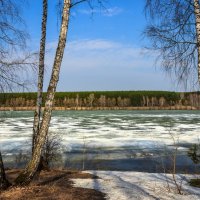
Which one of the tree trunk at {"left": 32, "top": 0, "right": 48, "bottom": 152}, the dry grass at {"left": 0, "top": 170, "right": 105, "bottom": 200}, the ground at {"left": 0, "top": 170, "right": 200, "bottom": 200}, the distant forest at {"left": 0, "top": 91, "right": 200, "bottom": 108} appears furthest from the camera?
the distant forest at {"left": 0, "top": 91, "right": 200, "bottom": 108}

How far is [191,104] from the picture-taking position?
6341 cm

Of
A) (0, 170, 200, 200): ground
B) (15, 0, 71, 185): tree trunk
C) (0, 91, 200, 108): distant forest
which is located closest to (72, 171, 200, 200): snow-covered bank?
(0, 170, 200, 200): ground

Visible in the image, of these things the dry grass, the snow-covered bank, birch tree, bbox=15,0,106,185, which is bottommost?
the snow-covered bank

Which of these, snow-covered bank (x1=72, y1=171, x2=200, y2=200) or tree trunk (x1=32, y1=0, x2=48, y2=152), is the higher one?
tree trunk (x1=32, y1=0, x2=48, y2=152)

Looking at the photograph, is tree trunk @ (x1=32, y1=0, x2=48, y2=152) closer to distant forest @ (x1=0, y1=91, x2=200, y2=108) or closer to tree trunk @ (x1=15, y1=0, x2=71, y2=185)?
tree trunk @ (x1=15, y1=0, x2=71, y2=185)

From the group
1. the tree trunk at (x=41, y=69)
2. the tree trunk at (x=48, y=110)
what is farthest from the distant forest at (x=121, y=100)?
the tree trunk at (x=48, y=110)

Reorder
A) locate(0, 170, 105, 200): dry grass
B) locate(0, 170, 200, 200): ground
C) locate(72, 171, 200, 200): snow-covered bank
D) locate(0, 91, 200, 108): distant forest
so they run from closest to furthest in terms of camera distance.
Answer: locate(0, 170, 105, 200): dry grass < locate(0, 170, 200, 200): ground < locate(72, 171, 200, 200): snow-covered bank < locate(0, 91, 200, 108): distant forest

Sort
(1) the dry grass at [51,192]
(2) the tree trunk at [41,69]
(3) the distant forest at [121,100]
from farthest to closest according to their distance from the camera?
(3) the distant forest at [121,100], (2) the tree trunk at [41,69], (1) the dry grass at [51,192]

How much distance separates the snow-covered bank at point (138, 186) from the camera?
6402 mm

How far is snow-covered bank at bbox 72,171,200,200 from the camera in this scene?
6.40 metres

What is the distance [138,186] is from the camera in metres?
7.25

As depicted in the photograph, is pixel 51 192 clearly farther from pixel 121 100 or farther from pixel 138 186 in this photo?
pixel 121 100

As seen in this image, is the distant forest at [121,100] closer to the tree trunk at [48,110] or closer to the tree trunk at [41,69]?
the tree trunk at [41,69]

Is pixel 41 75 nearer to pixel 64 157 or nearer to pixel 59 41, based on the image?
pixel 59 41
